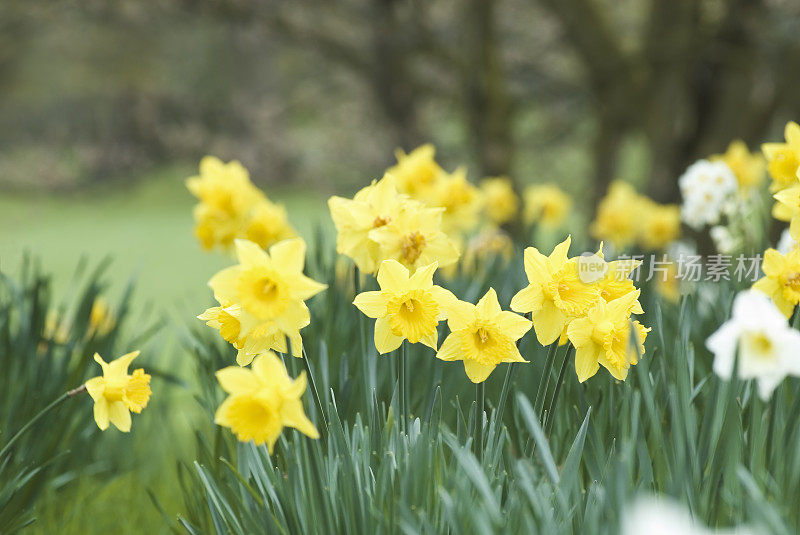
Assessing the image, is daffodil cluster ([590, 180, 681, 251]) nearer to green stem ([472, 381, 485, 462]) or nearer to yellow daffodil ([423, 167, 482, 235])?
yellow daffodil ([423, 167, 482, 235])

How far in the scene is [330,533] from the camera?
0.86 metres

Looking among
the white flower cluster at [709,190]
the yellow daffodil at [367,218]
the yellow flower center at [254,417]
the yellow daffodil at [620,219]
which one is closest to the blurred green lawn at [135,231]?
the yellow daffodil at [367,218]

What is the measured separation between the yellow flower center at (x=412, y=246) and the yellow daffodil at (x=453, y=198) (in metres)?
0.83

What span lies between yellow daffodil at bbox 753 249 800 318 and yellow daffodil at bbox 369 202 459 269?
1.35 ft

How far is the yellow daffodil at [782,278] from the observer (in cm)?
96

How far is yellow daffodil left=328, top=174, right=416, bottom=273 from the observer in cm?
111

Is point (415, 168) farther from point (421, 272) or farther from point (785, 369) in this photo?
point (785, 369)

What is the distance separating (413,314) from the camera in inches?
37.1

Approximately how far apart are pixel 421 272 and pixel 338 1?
4.28 meters

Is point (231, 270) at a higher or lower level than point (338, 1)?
lower

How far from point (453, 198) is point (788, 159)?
94cm

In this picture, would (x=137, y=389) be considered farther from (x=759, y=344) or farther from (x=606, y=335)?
(x=759, y=344)

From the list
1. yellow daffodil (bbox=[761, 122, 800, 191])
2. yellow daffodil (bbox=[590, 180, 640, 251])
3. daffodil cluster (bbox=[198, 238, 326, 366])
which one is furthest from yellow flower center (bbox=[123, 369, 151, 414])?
yellow daffodil (bbox=[590, 180, 640, 251])

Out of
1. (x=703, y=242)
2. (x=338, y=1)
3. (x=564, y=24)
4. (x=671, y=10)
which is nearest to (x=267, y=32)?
(x=338, y=1)
